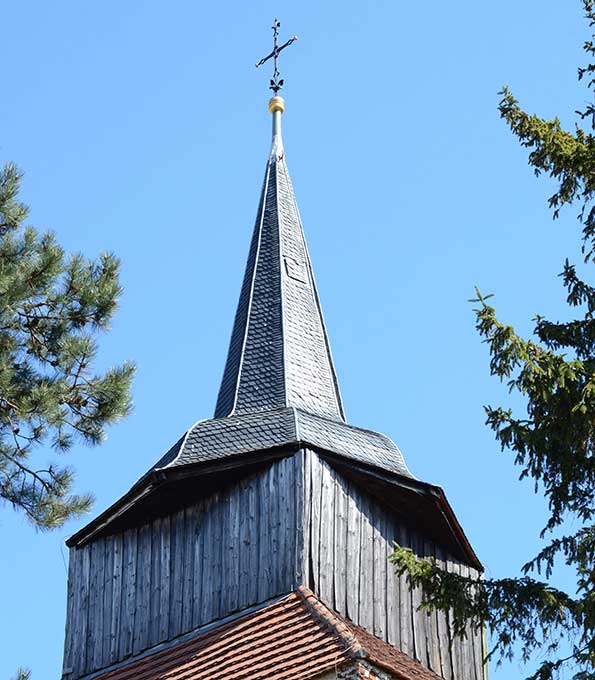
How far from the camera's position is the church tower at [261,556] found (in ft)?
51.2

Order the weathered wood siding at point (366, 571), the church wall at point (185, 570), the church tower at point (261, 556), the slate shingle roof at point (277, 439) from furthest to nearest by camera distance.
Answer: the slate shingle roof at point (277, 439) → the church wall at point (185, 570) → the weathered wood siding at point (366, 571) → the church tower at point (261, 556)

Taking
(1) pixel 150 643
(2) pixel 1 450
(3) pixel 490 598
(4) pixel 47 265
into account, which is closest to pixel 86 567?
(1) pixel 150 643

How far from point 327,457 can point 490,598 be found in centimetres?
452

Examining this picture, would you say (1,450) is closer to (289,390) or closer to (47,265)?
(47,265)

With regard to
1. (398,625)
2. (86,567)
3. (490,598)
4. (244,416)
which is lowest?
(490,598)

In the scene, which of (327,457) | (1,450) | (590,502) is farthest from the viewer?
(327,457)

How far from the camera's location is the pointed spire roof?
1814 cm

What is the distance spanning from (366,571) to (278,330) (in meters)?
3.72

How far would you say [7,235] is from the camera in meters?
16.0

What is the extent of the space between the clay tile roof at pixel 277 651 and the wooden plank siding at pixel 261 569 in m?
0.23

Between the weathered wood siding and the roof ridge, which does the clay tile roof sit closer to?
the roof ridge

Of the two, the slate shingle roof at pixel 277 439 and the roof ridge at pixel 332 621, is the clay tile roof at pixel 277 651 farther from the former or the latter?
the slate shingle roof at pixel 277 439

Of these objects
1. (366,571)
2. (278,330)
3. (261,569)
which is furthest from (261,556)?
(278,330)

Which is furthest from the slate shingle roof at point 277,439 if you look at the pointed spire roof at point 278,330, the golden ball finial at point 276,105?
the golden ball finial at point 276,105
